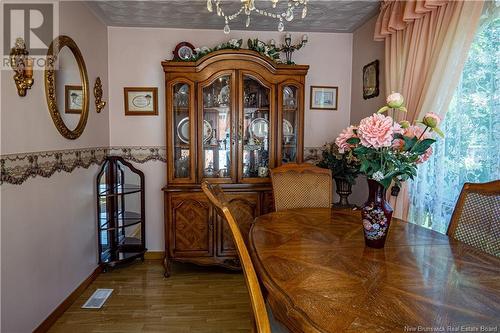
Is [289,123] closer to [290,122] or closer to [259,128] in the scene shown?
[290,122]


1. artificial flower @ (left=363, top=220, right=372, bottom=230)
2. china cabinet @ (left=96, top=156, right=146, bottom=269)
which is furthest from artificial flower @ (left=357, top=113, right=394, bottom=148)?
china cabinet @ (left=96, top=156, right=146, bottom=269)

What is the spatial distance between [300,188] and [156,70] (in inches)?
76.7

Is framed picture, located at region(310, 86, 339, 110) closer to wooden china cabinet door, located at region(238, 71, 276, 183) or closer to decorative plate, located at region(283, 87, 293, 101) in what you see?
decorative plate, located at region(283, 87, 293, 101)

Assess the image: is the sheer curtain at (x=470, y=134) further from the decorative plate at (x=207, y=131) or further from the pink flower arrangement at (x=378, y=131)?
the decorative plate at (x=207, y=131)

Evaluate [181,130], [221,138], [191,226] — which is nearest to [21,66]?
[181,130]

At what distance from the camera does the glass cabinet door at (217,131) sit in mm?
2834

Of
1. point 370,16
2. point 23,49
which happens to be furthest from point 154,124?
point 370,16

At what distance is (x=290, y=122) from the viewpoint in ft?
9.78

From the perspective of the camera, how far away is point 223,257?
2.80m

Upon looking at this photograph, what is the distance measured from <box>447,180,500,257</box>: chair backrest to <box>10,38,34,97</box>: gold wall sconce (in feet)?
7.81

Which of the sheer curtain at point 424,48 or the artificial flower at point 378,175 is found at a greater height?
the sheer curtain at point 424,48

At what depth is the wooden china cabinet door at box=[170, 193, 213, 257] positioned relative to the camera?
9.07ft

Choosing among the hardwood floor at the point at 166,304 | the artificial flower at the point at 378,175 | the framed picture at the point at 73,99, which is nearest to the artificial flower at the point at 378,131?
the artificial flower at the point at 378,175

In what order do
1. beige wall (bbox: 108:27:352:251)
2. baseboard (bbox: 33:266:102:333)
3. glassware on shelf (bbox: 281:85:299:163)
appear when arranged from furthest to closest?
beige wall (bbox: 108:27:352:251) < glassware on shelf (bbox: 281:85:299:163) < baseboard (bbox: 33:266:102:333)
